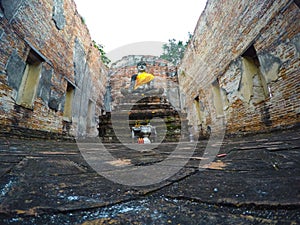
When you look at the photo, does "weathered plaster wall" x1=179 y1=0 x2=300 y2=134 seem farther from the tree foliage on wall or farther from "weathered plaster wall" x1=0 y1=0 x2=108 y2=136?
the tree foliage on wall

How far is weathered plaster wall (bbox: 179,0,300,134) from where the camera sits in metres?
3.15

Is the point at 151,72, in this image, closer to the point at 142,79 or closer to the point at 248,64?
the point at 142,79

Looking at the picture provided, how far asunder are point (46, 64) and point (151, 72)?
8.30m

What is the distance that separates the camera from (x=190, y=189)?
611mm

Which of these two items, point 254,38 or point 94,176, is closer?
point 94,176

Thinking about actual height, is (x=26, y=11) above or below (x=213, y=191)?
above

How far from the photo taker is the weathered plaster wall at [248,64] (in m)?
3.15

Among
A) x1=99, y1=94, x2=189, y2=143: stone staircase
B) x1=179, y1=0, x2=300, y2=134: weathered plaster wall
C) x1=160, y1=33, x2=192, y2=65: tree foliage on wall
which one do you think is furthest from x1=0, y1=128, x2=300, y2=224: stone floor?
x1=160, y1=33, x2=192, y2=65: tree foliage on wall

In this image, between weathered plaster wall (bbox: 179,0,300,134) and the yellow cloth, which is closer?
weathered plaster wall (bbox: 179,0,300,134)

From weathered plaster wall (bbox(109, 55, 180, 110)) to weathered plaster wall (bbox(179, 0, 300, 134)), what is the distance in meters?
3.87

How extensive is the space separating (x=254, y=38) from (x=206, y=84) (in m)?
2.72

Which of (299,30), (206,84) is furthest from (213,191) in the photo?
(206,84)

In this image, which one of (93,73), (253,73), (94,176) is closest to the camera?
(94,176)

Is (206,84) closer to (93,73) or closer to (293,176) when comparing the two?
(93,73)
